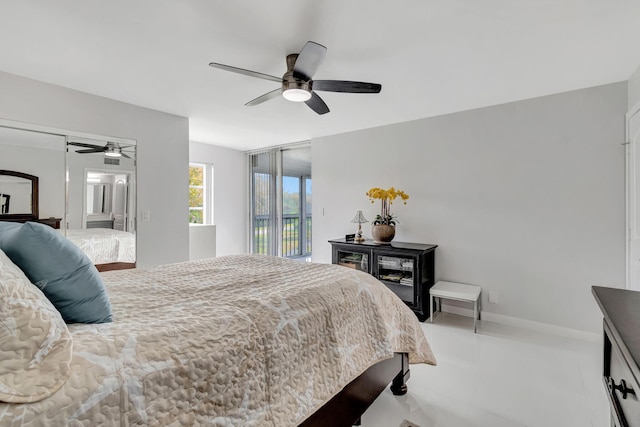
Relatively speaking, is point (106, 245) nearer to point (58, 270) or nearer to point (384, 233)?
point (58, 270)

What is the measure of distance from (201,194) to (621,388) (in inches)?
216

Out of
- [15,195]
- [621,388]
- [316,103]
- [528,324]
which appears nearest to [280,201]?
[316,103]

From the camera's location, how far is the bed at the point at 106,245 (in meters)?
2.97

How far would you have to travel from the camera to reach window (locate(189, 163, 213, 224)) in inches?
211

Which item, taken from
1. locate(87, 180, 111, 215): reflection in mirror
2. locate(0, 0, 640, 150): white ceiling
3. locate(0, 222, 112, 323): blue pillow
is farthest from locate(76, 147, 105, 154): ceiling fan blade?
locate(0, 222, 112, 323): blue pillow

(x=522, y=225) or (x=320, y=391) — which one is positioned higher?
(x=522, y=225)

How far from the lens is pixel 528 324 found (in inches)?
122

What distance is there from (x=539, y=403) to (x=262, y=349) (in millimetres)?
1900

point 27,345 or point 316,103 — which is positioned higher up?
point 316,103

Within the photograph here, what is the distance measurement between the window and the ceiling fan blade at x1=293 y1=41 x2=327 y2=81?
3.78 meters

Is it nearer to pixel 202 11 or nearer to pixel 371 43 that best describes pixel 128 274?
pixel 202 11

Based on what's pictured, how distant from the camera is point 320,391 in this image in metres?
1.33

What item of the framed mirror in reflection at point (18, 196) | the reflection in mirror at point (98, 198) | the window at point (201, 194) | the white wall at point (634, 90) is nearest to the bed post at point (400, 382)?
the white wall at point (634, 90)

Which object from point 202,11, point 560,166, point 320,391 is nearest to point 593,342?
point 560,166
